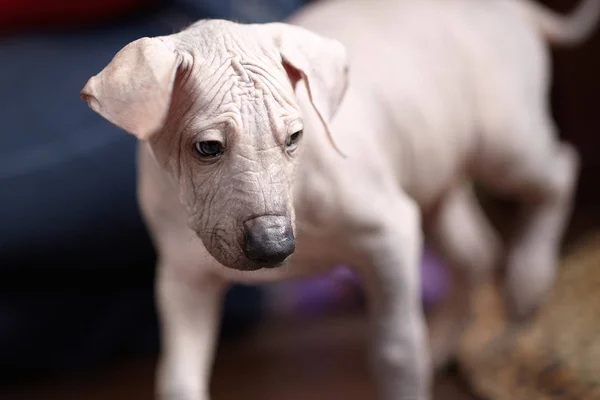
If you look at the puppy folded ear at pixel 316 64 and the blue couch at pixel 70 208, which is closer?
the puppy folded ear at pixel 316 64

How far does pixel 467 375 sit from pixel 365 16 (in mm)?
561

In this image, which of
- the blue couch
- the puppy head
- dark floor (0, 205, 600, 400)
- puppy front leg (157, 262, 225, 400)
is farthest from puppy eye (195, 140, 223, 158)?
dark floor (0, 205, 600, 400)

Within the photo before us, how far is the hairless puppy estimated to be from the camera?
722mm

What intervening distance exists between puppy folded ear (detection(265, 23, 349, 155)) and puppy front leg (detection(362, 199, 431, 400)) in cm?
17

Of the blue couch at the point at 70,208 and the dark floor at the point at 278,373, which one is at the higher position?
the blue couch at the point at 70,208

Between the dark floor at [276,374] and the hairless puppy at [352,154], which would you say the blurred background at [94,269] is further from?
the hairless puppy at [352,154]

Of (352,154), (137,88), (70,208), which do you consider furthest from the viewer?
(70,208)

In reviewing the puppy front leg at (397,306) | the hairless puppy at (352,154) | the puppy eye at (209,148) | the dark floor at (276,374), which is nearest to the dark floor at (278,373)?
the dark floor at (276,374)

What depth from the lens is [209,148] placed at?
28.8 inches

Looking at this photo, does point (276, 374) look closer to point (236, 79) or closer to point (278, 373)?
point (278, 373)

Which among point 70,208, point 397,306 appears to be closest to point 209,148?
point 397,306

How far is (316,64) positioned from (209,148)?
0.13 meters

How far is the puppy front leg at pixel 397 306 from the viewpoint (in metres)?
0.92

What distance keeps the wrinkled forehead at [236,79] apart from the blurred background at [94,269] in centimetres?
49
